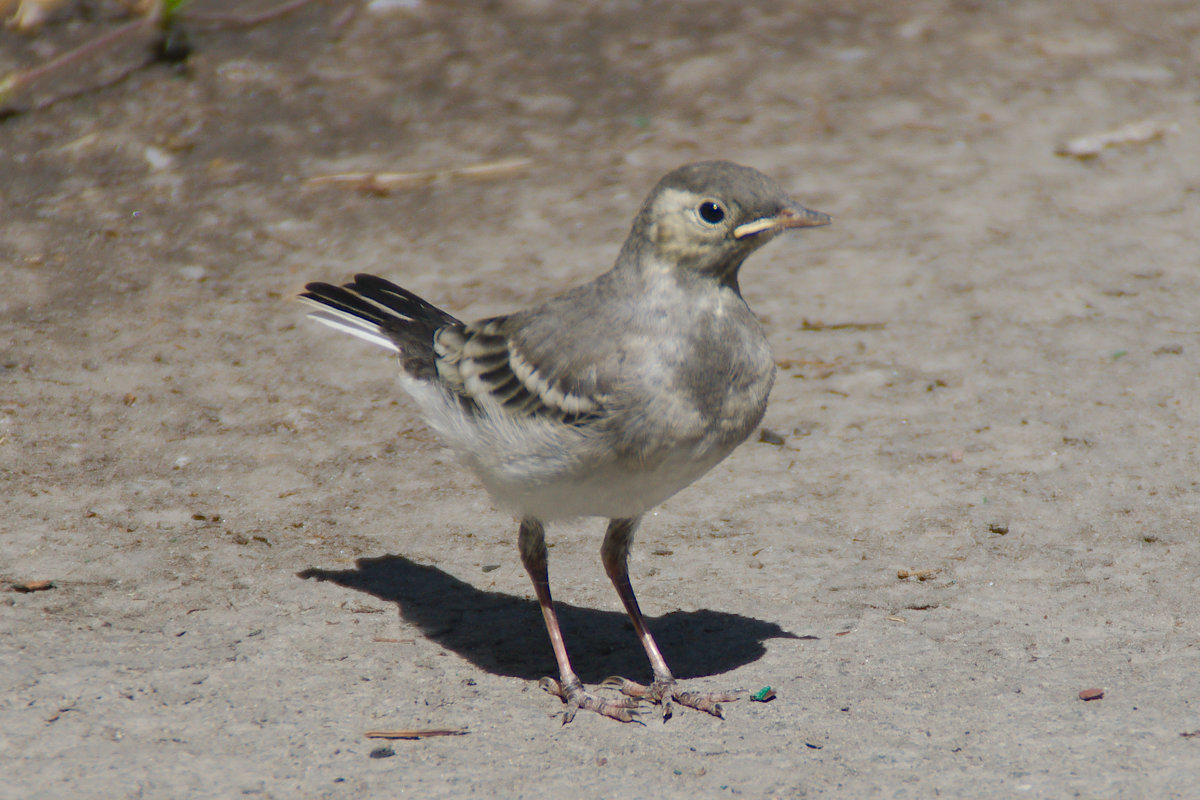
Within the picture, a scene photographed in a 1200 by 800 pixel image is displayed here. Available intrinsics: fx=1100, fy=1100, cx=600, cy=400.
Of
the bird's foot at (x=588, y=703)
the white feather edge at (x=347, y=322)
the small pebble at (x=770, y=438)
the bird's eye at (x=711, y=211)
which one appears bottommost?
the bird's foot at (x=588, y=703)

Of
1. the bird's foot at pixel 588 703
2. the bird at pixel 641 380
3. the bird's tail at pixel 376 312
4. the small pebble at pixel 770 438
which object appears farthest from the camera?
the small pebble at pixel 770 438

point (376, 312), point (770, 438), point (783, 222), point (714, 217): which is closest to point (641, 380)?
point (714, 217)

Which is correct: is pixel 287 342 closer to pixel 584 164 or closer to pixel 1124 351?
pixel 584 164

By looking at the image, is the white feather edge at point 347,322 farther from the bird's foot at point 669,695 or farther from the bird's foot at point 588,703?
the bird's foot at point 669,695

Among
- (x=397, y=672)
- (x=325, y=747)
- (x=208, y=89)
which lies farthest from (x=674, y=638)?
(x=208, y=89)

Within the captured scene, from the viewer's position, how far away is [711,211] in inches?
161

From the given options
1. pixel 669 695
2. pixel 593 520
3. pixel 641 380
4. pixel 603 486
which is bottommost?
pixel 593 520

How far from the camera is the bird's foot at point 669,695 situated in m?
4.39

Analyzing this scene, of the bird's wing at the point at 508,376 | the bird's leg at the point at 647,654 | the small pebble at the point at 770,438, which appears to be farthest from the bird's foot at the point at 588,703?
the small pebble at the point at 770,438

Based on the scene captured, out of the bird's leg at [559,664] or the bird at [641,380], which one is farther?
the bird's leg at [559,664]

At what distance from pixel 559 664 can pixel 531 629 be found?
610 mm

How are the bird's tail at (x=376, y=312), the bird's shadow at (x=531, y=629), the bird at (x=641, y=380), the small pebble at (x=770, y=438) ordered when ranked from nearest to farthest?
1. the bird at (x=641, y=380)
2. the bird's shadow at (x=531, y=629)
3. the bird's tail at (x=376, y=312)
4. the small pebble at (x=770, y=438)

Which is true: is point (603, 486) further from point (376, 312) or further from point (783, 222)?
point (376, 312)

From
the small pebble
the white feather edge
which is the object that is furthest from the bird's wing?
the small pebble
